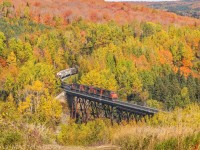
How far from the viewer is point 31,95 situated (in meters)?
69.8

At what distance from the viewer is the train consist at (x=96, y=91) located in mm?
64625

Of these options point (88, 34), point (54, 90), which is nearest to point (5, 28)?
point (88, 34)

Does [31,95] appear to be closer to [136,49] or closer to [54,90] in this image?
[54,90]

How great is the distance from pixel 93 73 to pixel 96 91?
1263cm

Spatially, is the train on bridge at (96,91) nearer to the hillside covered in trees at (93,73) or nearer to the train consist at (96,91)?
the train consist at (96,91)

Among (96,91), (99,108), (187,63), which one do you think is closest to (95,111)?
(99,108)

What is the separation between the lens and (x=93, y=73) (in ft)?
264

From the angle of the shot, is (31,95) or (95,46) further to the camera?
(95,46)

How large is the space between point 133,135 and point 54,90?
206ft

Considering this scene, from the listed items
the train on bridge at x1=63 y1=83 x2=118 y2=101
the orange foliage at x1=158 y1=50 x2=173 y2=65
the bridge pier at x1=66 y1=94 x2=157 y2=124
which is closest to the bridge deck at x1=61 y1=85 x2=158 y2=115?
the bridge pier at x1=66 y1=94 x2=157 y2=124

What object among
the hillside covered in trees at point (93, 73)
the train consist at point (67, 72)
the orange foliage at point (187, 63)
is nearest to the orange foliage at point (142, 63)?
the hillside covered in trees at point (93, 73)

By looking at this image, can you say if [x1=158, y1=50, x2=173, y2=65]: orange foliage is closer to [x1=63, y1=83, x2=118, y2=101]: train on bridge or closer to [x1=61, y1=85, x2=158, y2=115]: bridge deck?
[x1=61, y1=85, x2=158, y2=115]: bridge deck

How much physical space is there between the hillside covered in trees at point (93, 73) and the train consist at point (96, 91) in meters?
5.86

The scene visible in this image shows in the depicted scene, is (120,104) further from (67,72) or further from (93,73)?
(67,72)
